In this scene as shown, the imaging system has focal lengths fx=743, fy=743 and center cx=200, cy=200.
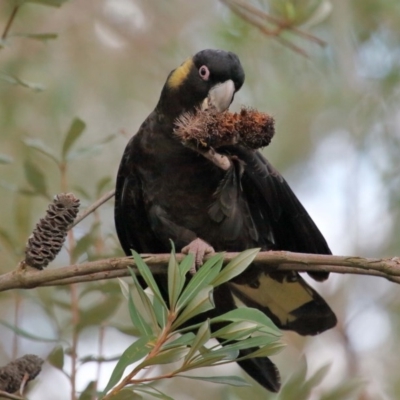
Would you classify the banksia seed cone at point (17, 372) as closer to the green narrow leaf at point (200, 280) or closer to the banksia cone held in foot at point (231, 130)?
the green narrow leaf at point (200, 280)

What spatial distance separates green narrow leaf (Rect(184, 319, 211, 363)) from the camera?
154 cm

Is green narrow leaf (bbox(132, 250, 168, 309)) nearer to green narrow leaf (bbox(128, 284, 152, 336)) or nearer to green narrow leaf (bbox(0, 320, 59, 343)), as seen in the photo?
green narrow leaf (bbox(128, 284, 152, 336))

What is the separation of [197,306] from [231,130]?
685 mm

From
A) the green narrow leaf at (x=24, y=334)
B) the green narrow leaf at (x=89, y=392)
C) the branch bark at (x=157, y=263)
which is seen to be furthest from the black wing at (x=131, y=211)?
the branch bark at (x=157, y=263)

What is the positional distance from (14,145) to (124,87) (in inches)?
48.1

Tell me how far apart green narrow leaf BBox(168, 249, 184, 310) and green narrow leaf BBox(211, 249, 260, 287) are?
8 centimetres

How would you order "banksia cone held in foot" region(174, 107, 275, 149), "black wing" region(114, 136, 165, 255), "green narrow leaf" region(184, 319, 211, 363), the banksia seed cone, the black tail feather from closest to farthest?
"green narrow leaf" region(184, 319, 211, 363) → the banksia seed cone → "banksia cone held in foot" region(174, 107, 275, 149) → the black tail feather → "black wing" region(114, 136, 165, 255)

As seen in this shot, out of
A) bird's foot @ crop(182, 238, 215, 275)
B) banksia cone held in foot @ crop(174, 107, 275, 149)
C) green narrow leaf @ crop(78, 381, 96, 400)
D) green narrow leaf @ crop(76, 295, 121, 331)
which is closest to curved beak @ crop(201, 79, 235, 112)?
bird's foot @ crop(182, 238, 215, 275)

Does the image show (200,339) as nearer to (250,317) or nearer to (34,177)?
(250,317)

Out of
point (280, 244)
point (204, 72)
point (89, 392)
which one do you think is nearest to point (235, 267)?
point (89, 392)

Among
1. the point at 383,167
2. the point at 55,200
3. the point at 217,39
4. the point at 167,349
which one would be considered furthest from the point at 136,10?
the point at 167,349

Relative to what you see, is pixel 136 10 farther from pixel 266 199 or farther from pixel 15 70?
pixel 266 199

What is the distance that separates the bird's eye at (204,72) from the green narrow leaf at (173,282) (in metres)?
1.50

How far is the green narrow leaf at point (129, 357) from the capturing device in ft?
5.09
